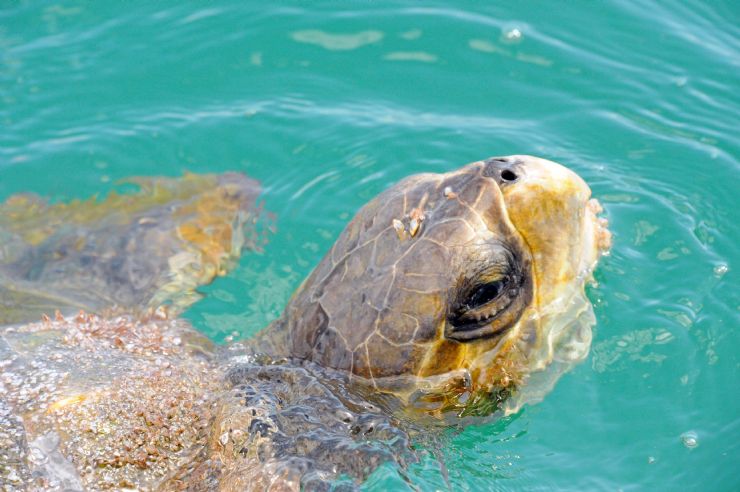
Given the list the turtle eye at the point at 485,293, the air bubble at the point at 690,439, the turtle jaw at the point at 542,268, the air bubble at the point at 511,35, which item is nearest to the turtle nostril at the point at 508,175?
the turtle jaw at the point at 542,268

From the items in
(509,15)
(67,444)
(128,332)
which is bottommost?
(128,332)

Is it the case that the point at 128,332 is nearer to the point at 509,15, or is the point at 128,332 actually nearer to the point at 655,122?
the point at 655,122

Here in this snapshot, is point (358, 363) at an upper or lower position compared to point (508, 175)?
lower

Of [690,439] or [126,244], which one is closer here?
[690,439]

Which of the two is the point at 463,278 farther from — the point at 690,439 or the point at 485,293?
the point at 690,439

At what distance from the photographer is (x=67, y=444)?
298 centimetres

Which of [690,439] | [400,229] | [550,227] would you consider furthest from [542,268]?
[690,439]

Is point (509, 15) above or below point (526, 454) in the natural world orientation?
above

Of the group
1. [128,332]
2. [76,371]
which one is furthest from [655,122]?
[76,371]

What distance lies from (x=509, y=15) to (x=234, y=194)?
324 cm

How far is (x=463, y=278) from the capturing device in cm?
304

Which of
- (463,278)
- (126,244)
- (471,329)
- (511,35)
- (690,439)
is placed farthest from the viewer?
(511,35)

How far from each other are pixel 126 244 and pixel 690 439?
3963mm

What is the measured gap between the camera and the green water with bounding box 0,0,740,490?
4000 millimetres
